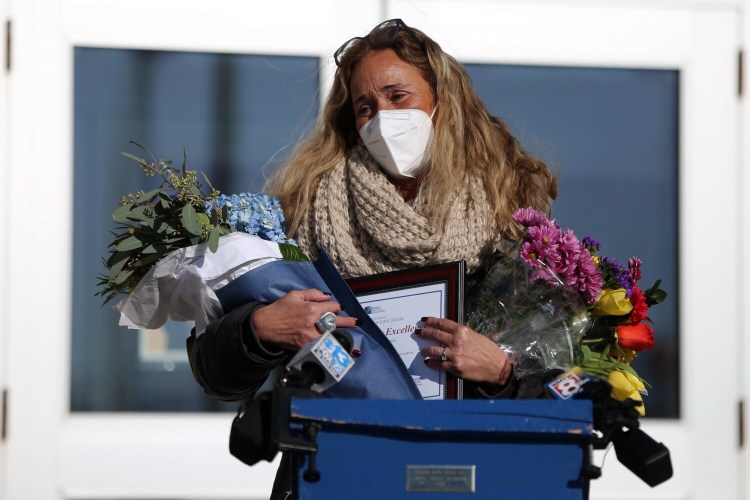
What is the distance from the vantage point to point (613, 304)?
219cm

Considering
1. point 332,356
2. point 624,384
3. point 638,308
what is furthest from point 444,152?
point 332,356

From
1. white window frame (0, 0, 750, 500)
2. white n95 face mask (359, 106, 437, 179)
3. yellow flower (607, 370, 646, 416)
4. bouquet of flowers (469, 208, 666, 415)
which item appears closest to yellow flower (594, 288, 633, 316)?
bouquet of flowers (469, 208, 666, 415)

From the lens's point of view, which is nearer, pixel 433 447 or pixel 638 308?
pixel 433 447

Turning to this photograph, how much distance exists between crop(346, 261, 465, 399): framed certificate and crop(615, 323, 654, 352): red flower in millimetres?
364

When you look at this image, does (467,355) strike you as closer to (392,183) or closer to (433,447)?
(433,447)

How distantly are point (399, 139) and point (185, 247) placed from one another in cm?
50

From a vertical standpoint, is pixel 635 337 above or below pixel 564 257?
below

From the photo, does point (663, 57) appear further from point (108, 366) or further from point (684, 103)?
point (108, 366)

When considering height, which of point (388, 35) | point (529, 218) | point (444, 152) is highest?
point (388, 35)

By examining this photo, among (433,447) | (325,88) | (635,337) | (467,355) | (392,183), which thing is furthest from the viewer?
(325,88)

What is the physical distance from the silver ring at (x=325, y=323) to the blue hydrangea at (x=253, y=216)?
344 millimetres

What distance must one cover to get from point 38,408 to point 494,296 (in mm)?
2143

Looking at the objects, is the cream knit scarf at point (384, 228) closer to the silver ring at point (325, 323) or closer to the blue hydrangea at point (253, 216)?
the blue hydrangea at point (253, 216)

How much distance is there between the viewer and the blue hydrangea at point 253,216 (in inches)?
90.0
